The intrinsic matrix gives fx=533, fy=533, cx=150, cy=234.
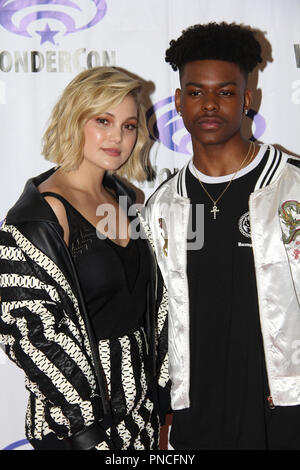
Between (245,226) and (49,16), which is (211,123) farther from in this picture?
(49,16)

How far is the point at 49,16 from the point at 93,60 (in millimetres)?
326

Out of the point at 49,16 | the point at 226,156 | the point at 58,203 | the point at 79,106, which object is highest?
the point at 49,16

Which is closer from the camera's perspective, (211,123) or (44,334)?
(44,334)

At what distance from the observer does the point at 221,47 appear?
2.21 meters

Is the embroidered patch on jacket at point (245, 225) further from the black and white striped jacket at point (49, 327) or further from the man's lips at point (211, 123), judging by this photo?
the black and white striped jacket at point (49, 327)

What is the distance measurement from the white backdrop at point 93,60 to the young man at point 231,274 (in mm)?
687

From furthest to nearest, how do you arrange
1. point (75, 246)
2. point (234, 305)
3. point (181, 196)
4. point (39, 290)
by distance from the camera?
1. point (181, 196)
2. point (234, 305)
3. point (75, 246)
4. point (39, 290)

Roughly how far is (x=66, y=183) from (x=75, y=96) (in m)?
0.35

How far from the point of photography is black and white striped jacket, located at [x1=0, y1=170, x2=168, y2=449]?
1840mm

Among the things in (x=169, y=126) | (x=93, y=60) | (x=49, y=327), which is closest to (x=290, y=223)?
(x=49, y=327)

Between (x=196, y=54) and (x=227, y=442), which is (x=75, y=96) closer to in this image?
(x=196, y=54)

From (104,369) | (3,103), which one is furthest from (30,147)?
(104,369)

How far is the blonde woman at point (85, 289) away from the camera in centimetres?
185
